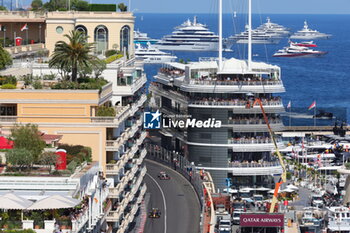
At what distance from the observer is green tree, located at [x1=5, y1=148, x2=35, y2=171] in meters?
A: 51.8

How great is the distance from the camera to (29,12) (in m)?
89.2

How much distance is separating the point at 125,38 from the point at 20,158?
132 feet

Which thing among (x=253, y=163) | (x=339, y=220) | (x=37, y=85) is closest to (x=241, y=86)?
(x=253, y=163)

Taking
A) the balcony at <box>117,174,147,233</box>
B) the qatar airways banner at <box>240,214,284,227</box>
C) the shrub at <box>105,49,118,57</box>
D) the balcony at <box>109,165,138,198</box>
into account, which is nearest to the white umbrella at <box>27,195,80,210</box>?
the balcony at <box>109,165,138,198</box>

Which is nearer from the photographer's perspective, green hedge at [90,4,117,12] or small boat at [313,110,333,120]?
green hedge at [90,4,117,12]

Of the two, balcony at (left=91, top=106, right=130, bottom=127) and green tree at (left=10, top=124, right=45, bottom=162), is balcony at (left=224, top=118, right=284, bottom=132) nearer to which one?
balcony at (left=91, top=106, right=130, bottom=127)

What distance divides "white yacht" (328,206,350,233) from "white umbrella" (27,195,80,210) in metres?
44.0

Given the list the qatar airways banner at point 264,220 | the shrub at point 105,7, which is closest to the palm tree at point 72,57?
the qatar airways banner at point 264,220

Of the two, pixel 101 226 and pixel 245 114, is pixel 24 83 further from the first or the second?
pixel 245 114

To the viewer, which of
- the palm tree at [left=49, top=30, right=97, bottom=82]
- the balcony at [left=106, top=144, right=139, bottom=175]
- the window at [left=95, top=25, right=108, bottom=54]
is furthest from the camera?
the window at [left=95, top=25, right=108, bottom=54]

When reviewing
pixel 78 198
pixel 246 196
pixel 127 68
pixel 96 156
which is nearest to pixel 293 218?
pixel 246 196

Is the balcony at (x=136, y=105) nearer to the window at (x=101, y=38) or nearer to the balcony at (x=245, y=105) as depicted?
the window at (x=101, y=38)

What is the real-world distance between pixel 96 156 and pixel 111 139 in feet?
7.85

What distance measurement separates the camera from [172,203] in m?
89.2
